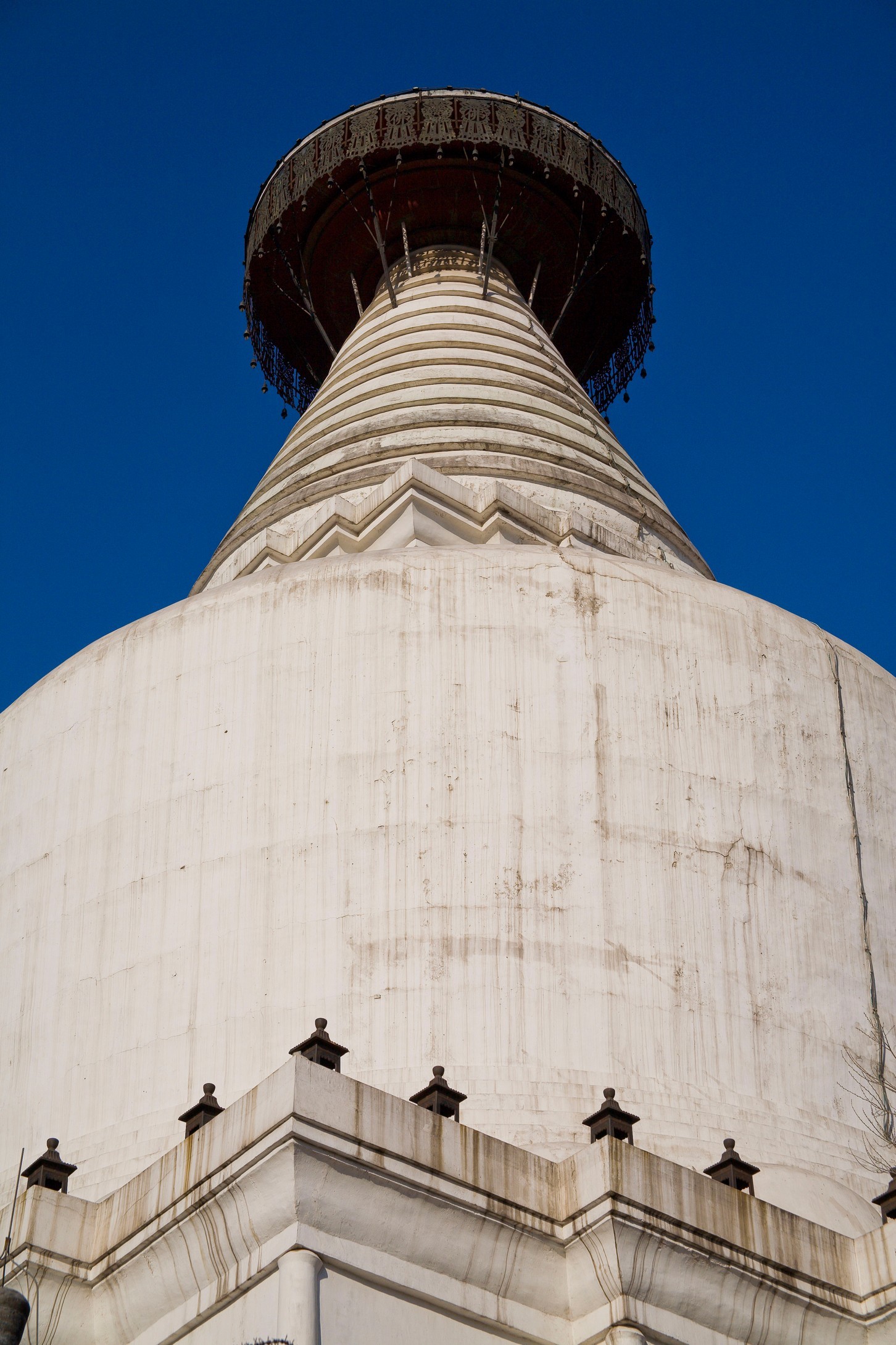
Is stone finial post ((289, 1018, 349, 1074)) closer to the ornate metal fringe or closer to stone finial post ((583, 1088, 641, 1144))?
stone finial post ((583, 1088, 641, 1144))

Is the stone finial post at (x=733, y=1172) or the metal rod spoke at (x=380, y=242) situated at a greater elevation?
the metal rod spoke at (x=380, y=242)

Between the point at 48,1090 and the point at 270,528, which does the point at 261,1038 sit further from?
the point at 270,528

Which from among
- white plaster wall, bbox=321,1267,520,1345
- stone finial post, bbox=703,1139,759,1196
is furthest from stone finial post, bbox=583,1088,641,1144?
white plaster wall, bbox=321,1267,520,1345

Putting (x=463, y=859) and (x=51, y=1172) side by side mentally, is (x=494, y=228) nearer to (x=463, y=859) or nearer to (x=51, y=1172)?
(x=463, y=859)

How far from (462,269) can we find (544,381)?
3.67 meters

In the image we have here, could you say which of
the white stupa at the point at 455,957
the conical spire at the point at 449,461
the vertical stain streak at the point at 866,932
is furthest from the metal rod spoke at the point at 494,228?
the vertical stain streak at the point at 866,932

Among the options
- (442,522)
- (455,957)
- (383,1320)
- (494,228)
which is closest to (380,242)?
(494,228)

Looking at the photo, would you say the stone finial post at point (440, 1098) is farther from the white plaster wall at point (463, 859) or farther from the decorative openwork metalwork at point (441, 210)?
the decorative openwork metalwork at point (441, 210)

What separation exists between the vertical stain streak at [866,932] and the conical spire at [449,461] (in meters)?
3.72

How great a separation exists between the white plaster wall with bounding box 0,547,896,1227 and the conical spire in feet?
9.52

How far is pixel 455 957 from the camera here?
14.7 m

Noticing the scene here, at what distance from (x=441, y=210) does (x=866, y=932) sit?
14658 millimetres

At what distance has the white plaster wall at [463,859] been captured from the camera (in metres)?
14.5

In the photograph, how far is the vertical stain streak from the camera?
14.9 m
